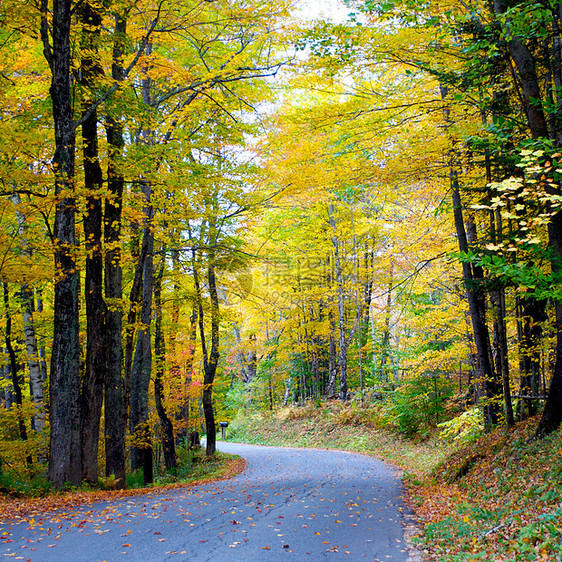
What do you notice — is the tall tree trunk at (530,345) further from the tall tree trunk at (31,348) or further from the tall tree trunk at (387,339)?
the tall tree trunk at (31,348)

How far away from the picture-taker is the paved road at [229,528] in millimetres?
4941

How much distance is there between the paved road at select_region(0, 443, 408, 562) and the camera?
195 inches

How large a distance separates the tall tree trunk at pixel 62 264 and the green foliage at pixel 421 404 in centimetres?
1371

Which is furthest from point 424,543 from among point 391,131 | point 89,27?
point 89,27

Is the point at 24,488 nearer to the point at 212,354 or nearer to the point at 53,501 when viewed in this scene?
the point at 53,501

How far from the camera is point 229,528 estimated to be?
6023 mm

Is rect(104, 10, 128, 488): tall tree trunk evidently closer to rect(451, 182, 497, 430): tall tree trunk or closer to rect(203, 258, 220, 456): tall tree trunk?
rect(203, 258, 220, 456): tall tree trunk

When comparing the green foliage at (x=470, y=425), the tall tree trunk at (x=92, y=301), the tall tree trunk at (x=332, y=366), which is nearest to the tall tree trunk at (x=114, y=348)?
the tall tree trunk at (x=92, y=301)

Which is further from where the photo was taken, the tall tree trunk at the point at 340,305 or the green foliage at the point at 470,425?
the tall tree trunk at the point at 340,305

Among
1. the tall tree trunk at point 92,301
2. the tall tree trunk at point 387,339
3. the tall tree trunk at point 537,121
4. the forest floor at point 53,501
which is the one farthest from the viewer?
the tall tree trunk at point 387,339

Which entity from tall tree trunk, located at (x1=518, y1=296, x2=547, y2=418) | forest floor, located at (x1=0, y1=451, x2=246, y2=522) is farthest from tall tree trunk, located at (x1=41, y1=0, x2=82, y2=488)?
tall tree trunk, located at (x1=518, y1=296, x2=547, y2=418)

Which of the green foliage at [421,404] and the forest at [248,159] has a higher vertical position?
the forest at [248,159]

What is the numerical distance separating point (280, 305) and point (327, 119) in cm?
1701

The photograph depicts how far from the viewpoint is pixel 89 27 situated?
28.2ft
